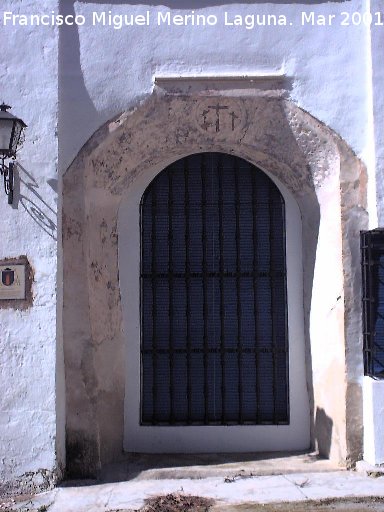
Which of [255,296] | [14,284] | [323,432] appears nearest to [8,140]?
[14,284]

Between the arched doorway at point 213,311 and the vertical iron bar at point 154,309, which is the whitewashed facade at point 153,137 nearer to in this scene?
the arched doorway at point 213,311

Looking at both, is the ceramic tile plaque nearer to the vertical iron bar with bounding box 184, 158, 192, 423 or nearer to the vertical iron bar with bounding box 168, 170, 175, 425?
the vertical iron bar with bounding box 168, 170, 175, 425

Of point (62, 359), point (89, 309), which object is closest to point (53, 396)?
point (62, 359)

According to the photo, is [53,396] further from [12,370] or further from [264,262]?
[264,262]

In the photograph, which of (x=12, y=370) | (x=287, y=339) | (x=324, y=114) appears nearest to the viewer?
(x=12, y=370)

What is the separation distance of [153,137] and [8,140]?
1318 mm

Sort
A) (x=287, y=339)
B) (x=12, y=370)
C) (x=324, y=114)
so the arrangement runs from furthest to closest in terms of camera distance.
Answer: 1. (x=287, y=339)
2. (x=324, y=114)
3. (x=12, y=370)

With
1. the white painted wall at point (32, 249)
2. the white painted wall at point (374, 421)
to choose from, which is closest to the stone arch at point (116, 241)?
the white painted wall at point (374, 421)

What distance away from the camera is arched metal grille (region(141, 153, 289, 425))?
5977mm

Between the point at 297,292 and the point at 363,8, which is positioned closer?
the point at 363,8

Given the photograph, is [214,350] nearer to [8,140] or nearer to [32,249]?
[32,249]

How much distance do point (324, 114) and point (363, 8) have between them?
3.39 ft

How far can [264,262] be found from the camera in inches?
239

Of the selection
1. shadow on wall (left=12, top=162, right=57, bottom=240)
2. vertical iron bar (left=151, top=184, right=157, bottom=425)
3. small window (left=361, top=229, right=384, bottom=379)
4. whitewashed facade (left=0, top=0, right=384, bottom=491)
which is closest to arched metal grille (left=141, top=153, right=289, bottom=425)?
vertical iron bar (left=151, top=184, right=157, bottom=425)
